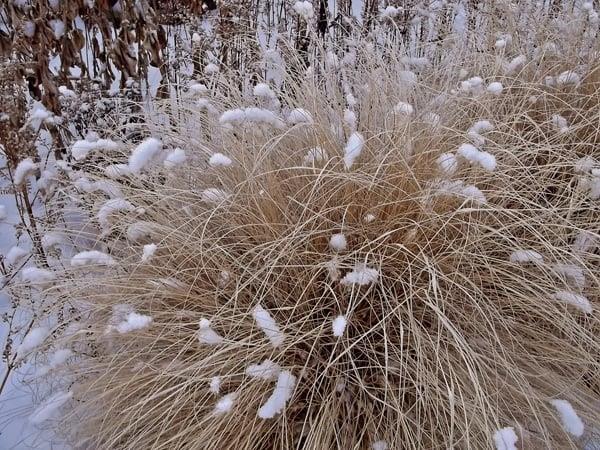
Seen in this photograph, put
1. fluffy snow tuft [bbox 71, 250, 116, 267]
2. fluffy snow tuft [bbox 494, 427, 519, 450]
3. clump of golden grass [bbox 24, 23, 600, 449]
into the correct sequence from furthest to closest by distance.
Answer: fluffy snow tuft [bbox 71, 250, 116, 267] < clump of golden grass [bbox 24, 23, 600, 449] < fluffy snow tuft [bbox 494, 427, 519, 450]

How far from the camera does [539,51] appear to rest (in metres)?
2.67

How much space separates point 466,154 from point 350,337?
573 millimetres

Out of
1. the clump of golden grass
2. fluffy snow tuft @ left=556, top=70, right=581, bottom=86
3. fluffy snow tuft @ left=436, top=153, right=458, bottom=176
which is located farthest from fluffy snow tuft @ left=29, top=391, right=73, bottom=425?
fluffy snow tuft @ left=556, top=70, right=581, bottom=86

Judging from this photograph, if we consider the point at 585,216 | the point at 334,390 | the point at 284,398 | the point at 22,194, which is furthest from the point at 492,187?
the point at 22,194

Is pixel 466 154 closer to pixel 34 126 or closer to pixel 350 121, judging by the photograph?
pixel 350 121

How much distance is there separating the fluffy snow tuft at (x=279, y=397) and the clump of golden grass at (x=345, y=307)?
10 centimetres

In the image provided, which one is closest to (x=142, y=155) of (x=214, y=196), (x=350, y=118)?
(x=214, y=196)

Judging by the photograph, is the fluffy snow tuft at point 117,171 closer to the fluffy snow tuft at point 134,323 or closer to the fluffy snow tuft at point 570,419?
the fluffy snow tuft at point 134,323

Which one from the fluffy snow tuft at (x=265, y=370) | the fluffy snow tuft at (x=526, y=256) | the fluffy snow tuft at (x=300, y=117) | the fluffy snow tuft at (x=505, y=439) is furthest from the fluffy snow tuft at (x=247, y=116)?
the fluffy snow tuft at (x=505, y=439)

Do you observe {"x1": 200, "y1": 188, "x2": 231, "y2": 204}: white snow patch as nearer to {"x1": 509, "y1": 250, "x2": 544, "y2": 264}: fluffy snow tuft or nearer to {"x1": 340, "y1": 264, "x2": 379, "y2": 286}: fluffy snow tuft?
{"x1": 340, "y1": 264, "x2": 379, "y2": 286}: fluffy snow tuft

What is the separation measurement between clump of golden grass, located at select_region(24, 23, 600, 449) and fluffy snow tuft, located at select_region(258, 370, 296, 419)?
97 millimetres

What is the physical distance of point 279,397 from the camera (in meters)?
1.42

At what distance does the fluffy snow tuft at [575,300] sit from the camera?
150 centimetres

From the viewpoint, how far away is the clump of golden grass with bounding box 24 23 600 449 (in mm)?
1575
